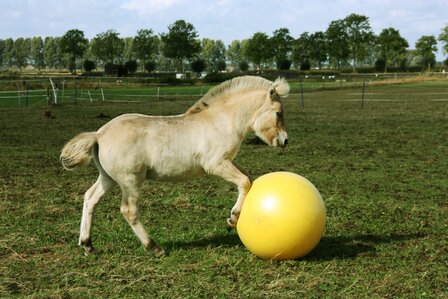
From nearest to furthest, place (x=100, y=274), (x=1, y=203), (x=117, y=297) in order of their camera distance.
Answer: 1. (x=117, y=297)
2. (x=100, y=274)
3. (x=1, y=203)

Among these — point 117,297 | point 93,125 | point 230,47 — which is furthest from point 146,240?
point 230,47

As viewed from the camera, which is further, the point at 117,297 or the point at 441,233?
the point at 441,233

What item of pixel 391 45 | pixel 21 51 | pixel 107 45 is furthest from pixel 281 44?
pixel 21 51

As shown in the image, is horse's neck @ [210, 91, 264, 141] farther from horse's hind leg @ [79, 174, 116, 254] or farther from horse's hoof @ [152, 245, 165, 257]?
horse's hoof @ [152, 245, 165, 257]

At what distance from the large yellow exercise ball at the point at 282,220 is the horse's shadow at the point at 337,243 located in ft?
1.45

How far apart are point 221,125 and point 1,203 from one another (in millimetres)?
4448

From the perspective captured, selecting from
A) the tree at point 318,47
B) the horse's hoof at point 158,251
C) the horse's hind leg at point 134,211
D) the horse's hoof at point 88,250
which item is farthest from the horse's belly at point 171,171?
the tree at point 318,47

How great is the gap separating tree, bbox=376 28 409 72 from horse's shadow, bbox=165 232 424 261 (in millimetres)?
117209

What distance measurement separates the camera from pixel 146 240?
6547 mm

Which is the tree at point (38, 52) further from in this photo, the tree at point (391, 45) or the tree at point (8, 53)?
the tree at point (391, 45)

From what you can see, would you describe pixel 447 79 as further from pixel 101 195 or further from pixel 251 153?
pixel 101 195

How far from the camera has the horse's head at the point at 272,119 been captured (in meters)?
7.02

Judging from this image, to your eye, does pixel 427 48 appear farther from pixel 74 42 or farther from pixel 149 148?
pixel 149 148

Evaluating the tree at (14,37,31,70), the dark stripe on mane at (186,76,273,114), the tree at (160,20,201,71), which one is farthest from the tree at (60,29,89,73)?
the dark stripe on mane at (186,76,273,114)
